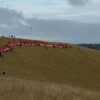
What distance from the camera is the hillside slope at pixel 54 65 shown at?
4688 centimetres

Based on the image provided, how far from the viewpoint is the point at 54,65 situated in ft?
178

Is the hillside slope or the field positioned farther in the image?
the hillside slope

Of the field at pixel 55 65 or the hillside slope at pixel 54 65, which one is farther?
the hillside slope at pixel 54 65

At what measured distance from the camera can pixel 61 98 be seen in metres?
14.9

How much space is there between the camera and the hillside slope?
46875 millimetres

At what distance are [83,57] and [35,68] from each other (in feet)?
42.0

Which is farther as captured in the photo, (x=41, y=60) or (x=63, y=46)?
(x=63, y=46)

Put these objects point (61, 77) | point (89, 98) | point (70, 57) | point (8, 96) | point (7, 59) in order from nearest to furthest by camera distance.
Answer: point (8, 96) → point (89, 98) → point (61, 77) → point (7, 59) → point (70, 57)

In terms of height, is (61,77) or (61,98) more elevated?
(61,98)

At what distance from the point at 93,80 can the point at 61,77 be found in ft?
13.1

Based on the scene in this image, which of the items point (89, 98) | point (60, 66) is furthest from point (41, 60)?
point (89, 98)

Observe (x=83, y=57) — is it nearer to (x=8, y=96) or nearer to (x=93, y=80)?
(x=93, y=80)

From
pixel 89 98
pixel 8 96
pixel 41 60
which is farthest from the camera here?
pixel 41 60

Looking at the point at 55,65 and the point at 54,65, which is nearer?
the point at 54,65
